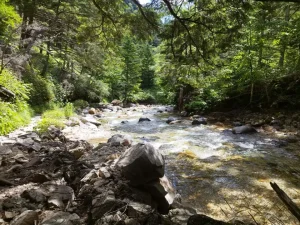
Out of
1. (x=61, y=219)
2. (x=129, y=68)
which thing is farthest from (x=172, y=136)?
(x=129, y=68)

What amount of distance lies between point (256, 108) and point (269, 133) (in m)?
3.15

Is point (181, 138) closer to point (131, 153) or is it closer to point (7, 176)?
point (131, 153)

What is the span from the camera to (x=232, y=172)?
539 cm

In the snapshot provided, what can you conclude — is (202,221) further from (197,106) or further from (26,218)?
(197,106)

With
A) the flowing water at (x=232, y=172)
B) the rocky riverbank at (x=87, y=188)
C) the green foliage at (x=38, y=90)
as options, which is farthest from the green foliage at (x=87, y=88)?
the rocky riverbank at (x=87, y=188)

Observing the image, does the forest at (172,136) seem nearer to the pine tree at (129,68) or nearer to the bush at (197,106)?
the bush at (197,106)

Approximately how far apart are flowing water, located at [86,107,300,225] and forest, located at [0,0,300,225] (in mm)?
32

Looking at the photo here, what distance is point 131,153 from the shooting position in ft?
13.4

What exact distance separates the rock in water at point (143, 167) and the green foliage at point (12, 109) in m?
4.89

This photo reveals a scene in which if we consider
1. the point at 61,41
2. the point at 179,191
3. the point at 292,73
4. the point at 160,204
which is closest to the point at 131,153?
the point at 160,204

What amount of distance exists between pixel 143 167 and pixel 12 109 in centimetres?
703

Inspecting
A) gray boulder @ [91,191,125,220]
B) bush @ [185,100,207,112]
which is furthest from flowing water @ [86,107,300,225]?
bush @ [185,100,207,112]

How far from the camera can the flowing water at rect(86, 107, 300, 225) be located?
3811 mm

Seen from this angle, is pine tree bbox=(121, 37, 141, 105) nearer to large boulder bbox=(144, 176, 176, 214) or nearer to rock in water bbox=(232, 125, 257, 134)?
rock in water bbox=(232, 125, 257, 134)
